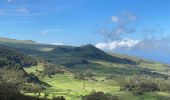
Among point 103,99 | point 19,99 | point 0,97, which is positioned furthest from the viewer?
point 103,99

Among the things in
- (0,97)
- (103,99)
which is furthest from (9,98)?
(103,99)

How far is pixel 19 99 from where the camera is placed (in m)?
91.4

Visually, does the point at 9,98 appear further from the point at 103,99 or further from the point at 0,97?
the point at 103,99

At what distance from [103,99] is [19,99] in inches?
4149

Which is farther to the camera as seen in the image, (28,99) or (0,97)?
(28,99)

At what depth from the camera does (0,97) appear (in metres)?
85.6

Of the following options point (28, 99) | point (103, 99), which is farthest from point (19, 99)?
point (103, 99)

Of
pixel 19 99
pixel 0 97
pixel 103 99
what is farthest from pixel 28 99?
pixel 103 99

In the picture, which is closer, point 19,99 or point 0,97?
point 0,97

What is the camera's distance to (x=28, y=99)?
307 ft

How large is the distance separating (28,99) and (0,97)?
959cm

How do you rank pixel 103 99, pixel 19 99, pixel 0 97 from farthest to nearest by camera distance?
pixel 103 99
pixel 19 99
pixel 0 97

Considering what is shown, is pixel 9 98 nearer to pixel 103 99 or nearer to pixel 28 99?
pixel 28 99

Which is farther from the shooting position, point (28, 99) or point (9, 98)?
point (28, 99)
